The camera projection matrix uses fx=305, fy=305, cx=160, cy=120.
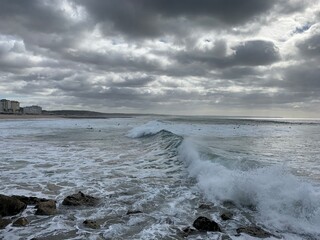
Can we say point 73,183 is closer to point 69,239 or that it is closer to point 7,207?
point 7,207

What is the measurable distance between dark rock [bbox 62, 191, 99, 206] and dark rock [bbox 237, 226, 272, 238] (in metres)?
3.87

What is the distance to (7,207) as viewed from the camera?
23.1 feet

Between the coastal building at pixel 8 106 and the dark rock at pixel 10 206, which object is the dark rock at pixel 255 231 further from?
the coastal building at pixel 8 106

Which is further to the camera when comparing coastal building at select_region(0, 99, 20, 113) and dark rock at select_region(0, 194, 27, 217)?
coastal building at select_region(0, 99, 20, 113)

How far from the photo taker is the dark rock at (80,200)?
784 centimetres

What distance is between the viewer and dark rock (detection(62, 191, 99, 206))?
25.7 ft

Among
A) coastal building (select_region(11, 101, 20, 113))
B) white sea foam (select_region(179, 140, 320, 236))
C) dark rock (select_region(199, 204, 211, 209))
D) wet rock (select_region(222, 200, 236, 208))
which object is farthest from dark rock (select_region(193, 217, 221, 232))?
coastal building (select_region(11, 101, 20, 113))

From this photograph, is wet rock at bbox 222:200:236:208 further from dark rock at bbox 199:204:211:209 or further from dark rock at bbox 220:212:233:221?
dark rock at bbox 220:212:233:221

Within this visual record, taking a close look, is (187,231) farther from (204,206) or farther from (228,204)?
(228,204)

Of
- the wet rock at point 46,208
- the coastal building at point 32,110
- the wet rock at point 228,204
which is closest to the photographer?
the wet rock at point 46,208

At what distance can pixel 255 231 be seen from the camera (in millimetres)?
6176

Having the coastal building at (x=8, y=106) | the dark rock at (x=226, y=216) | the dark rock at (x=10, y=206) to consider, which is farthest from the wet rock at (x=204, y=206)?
the coastal building at (x=8, y=106)

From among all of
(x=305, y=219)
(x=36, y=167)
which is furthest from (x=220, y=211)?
(x=36, y=167)

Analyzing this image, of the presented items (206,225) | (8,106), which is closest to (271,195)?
(206,225)
